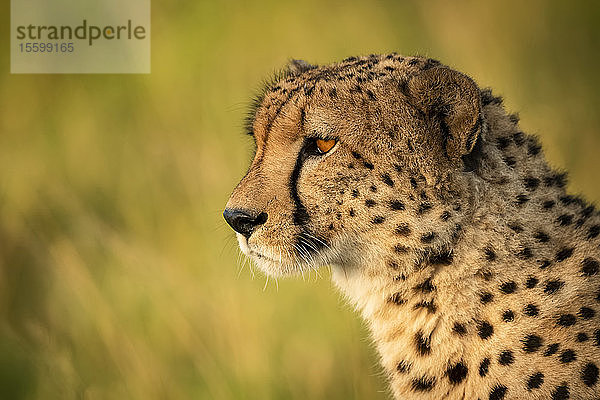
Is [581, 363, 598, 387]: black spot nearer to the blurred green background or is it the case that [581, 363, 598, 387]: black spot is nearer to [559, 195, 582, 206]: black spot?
[559, 195, 582, 206]: black spot

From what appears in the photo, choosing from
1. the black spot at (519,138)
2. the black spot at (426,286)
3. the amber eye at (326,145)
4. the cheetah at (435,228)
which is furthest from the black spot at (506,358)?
the amber eye at (326,145)

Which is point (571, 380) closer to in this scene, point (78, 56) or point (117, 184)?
point (117, 184)

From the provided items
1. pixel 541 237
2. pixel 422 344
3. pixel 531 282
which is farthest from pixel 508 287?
pixel 422 344

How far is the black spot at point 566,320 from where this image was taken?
220cm

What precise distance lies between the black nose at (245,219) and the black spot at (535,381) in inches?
29.5

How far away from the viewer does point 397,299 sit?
92.7 inches

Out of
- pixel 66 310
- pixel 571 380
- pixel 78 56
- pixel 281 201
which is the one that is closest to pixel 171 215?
pixel 66 310

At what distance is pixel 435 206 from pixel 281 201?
0.39m

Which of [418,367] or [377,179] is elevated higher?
[377,179]

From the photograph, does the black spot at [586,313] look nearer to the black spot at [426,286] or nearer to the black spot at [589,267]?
the black spot at [589,267]

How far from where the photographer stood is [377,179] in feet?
7.59

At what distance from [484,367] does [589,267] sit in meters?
0.37

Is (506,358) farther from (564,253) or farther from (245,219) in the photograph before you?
(245,219)

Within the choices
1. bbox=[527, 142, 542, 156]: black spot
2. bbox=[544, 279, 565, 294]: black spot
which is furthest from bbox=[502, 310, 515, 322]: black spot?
bbox=[527, 142, 542, 156]: black spot
